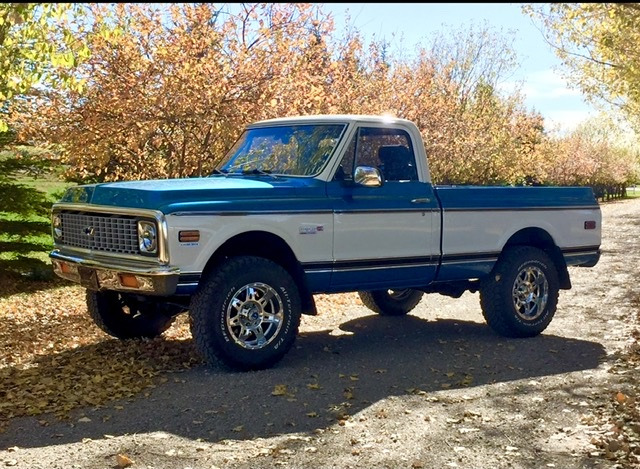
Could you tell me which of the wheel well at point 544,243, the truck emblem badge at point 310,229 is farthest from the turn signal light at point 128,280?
the wheel well at point 544,243

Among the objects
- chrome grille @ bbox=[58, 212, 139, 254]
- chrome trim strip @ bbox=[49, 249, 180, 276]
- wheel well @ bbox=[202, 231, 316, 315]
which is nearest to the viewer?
chrome trim strip @ bbox=[49, 249, 180, 276]

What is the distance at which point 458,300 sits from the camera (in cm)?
1252

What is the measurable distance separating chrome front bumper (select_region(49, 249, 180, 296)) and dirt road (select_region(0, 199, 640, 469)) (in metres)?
0.87

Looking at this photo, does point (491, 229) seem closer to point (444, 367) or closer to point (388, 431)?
point (444, 367)

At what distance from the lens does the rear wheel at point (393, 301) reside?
10758 mm

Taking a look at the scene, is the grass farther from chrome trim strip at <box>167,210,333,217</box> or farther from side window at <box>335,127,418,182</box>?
chrome trim strip at <box>167,210,333,217</box>

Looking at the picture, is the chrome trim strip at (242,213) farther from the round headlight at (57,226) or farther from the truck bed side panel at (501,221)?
the round headlight at (57,226)

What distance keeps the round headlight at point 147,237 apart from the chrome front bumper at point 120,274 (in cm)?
13

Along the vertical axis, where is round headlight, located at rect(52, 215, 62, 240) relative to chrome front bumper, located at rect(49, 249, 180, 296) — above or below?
above


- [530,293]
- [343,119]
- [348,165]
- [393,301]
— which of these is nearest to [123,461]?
[348,165]

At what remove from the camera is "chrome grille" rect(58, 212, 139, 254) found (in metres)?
7.05

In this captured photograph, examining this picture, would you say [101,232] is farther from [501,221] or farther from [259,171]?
[501,221]

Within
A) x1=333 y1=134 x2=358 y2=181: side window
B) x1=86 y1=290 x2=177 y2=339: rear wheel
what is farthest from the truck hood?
x1=86 y1=290 x2=177 y2=339: rear wheel

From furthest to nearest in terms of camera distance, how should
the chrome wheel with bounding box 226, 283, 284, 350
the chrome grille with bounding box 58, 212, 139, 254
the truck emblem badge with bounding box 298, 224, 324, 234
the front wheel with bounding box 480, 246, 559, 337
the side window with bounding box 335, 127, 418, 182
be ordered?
the front wheel with bounding box 480, 246, 559, 337 → the side window with bounding box 335, 127, 418, 182 → the truck emblem badge with bounding box 298, 224, 324, 234 → the chrome wheel with bounding box 226, 283, 284, 350 → the chrome grille with bounding box 58, 212, 139, 254
